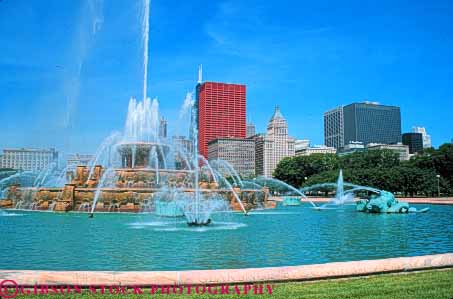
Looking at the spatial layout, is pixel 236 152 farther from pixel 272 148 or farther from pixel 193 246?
pixel 193 246

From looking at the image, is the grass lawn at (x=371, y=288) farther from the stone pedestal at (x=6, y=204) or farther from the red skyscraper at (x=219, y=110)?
the red skyscraper at (x=219, y=110)

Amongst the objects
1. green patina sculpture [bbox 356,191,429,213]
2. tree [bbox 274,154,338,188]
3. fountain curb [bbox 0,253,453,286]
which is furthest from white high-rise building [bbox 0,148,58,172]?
fountain curb [bbox 0,253,453,286]

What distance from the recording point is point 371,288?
6.96 m

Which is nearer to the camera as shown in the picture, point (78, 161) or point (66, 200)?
point (66, 200)

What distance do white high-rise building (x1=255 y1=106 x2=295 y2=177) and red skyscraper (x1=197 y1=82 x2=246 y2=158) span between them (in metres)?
39.3

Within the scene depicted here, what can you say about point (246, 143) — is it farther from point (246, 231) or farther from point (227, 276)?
point (227, 276)

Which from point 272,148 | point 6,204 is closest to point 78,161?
point 6,204

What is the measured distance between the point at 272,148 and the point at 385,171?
4151 inches

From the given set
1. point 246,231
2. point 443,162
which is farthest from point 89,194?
point 443,162

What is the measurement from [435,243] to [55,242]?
12.1 m

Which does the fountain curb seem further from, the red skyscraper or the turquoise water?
the red skyscraper

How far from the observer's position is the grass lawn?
6504mm

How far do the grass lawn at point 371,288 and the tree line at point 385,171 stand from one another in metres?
67.0

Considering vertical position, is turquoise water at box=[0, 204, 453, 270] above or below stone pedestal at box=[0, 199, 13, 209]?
below
